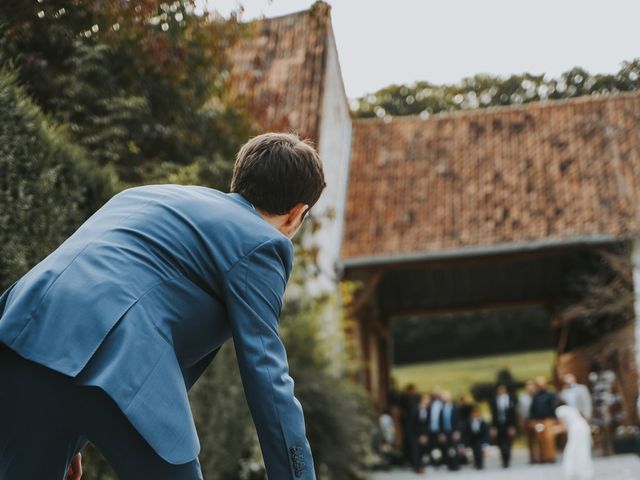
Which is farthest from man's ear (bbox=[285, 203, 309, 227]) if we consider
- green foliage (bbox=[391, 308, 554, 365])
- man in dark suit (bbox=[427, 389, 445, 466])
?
green foliage (bbox=[391, 308, 554, 365])

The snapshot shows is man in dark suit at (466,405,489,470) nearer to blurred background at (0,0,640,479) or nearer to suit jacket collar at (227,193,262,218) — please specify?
blurred background at (0,0,640,479)

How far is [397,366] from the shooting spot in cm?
4444

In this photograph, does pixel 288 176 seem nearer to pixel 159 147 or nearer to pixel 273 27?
pixel 159 147

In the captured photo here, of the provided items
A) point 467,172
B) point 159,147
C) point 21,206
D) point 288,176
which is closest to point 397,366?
point 467,172

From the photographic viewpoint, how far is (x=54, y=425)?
2.16m

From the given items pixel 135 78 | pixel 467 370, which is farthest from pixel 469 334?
pixel 135 78

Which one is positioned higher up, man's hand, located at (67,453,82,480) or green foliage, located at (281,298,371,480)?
man's hand, located at (67,453,82,480)

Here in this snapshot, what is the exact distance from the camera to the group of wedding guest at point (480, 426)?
60.8 ft

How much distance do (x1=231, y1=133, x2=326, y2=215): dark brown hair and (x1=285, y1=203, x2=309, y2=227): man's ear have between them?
0.01 metres

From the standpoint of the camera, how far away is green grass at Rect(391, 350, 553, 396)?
43188mm

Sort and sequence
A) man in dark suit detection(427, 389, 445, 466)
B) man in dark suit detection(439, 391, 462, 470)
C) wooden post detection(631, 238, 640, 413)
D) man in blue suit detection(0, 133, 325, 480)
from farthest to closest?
man in dark suit detection(427, 389, 445, 466) → man in dark suit detection(439, 391, 462, 470) → wooden post detection(631, 238, 640, 413) → man in blue suit detection(0, 133, 325, 480)

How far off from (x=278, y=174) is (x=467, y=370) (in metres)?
43.8

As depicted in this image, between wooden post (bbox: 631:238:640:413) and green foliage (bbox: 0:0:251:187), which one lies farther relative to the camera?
wooden post (bbox: 631:238:640:413)

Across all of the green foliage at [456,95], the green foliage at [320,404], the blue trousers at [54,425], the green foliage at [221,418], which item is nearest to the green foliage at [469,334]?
the green foliage at [456,95]
